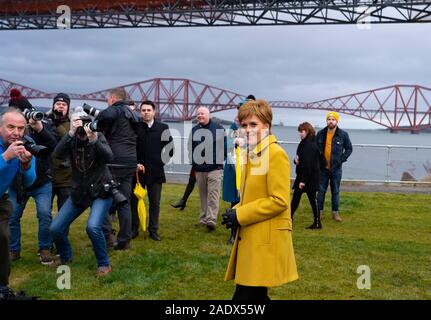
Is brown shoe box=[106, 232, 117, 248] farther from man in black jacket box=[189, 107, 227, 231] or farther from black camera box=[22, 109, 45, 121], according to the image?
black camera box=[22, 109, 45, 121]

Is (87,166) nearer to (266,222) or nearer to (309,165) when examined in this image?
(266,222)

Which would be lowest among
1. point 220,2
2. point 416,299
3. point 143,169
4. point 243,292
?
point 416,299

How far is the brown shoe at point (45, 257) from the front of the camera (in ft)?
18.5

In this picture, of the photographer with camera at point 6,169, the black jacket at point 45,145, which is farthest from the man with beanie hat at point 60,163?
the photographer with camera at point 6,169

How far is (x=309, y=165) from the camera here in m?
7.80

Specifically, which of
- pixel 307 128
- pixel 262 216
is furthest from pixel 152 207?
pixel 262 216

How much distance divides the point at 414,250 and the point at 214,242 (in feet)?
8.86

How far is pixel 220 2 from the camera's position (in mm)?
21547

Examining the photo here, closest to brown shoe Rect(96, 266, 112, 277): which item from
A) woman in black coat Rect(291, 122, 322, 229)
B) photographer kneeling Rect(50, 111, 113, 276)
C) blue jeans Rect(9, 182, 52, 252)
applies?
photographer kneeling Rect(50, 111, 113, 276)

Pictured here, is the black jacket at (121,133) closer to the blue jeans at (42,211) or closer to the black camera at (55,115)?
the black camera at (55,115)

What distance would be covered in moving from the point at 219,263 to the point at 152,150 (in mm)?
1985
